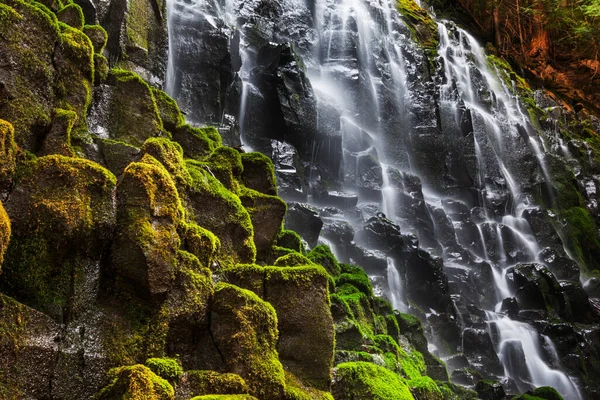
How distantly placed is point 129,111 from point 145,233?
10.1 ft

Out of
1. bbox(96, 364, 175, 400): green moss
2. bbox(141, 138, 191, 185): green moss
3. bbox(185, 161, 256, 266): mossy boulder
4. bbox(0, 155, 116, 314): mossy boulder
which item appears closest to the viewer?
bbox(96, 364, 175, 400): green moss

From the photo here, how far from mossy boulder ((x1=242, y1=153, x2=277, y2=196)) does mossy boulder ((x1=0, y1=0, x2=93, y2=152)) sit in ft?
9.32

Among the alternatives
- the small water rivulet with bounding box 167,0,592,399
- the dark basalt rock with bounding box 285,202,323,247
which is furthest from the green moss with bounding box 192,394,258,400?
the small water rivulet with bounding box 167,0,592,399

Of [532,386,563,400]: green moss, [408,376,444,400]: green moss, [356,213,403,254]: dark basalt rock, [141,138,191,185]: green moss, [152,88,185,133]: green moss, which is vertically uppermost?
[356,213,403,254]: dark basalt rock

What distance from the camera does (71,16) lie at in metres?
6.97

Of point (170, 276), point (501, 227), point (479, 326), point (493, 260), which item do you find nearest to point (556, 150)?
point (501, 227)

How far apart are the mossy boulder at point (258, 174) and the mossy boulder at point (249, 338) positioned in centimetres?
352

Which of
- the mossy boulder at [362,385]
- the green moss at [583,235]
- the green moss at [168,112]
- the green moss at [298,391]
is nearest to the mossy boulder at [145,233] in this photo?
the green moss at [298,391]

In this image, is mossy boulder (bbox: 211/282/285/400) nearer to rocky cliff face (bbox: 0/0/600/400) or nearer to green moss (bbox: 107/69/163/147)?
rocky cliff face (bbox: 0/0/600/400)

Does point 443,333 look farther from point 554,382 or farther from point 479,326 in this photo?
point 554,382

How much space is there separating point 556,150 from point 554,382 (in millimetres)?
15967

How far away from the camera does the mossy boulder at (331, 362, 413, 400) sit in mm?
5234

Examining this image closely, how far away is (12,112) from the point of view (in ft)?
15.8

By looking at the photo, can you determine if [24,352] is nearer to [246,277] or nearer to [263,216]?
[246,277]
